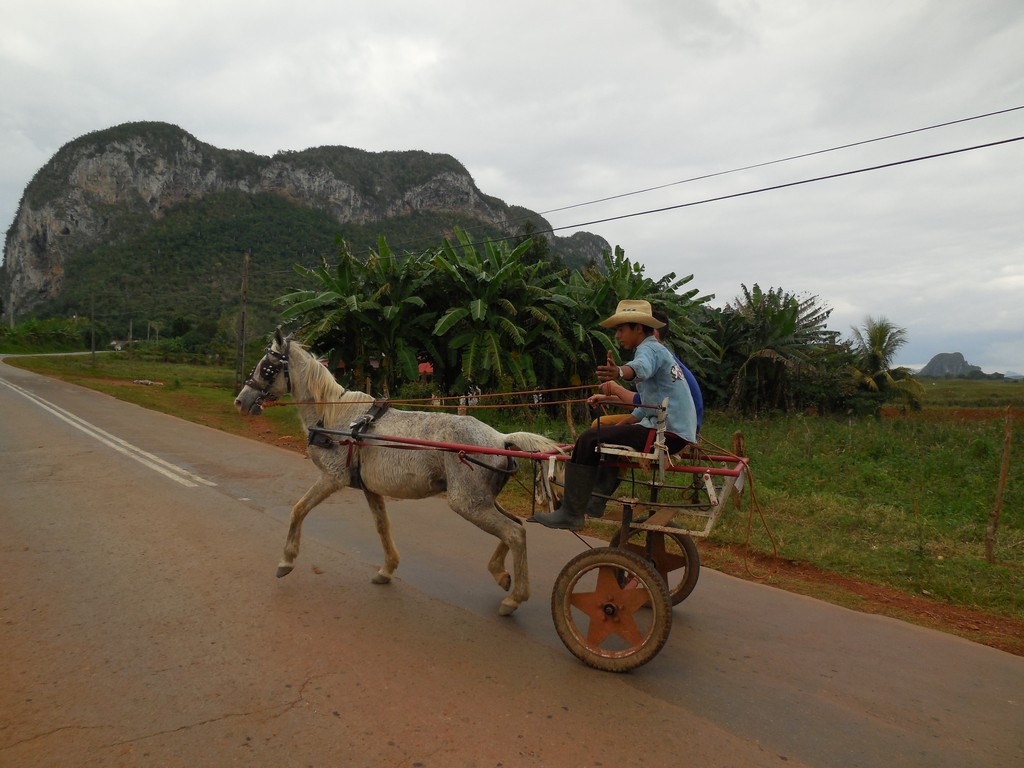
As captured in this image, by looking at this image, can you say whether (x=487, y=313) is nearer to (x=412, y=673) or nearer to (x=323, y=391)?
(x=323, y=391)

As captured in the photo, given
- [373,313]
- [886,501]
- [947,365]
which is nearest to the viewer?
[886,501]

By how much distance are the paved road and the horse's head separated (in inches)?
53.3

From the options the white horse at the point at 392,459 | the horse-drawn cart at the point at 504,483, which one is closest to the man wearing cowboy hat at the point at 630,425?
the horse-drawn cart at the point at 504,483

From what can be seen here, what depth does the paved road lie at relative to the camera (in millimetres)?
2828

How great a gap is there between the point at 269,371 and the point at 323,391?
1.79 ft

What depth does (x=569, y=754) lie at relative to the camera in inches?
110

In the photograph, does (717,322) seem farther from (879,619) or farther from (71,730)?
(71,730)

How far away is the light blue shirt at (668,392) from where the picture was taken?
153 inches

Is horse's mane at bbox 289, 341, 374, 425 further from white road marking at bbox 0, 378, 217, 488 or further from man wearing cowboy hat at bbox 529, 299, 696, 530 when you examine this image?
white road marking at bbox 0, 378, 217, 488

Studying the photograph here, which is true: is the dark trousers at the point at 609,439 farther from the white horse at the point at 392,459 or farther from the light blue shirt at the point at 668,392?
the white horse at the point at 392,459

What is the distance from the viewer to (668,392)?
13.0 feet

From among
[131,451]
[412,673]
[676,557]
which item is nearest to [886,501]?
[676,557]

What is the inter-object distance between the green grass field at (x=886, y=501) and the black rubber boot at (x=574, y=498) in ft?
6.68

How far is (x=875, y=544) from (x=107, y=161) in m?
130
